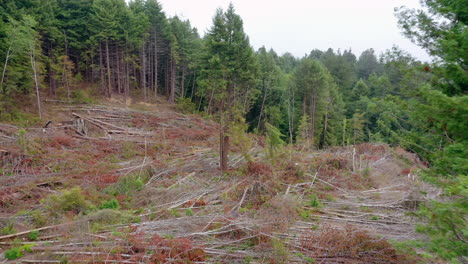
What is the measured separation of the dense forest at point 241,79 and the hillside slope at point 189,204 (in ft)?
4.23

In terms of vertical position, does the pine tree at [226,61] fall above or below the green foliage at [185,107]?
above

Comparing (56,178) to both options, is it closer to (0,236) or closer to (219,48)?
(0,236)

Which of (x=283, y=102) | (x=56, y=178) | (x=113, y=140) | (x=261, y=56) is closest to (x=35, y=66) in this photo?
(x=113, y=140)

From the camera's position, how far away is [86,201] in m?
8.27

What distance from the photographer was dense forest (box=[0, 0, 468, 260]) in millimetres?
3975

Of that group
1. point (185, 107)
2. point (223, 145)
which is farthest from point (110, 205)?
point (185, 107)

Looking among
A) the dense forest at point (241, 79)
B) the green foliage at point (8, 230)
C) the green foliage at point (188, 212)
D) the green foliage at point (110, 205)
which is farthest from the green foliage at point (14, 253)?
the dense forest at point (241, 79)

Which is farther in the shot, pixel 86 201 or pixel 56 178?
pixel 56 178

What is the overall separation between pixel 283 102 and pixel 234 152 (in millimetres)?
19872

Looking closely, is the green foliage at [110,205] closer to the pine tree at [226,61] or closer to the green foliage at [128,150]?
the pine tree at [226,61]

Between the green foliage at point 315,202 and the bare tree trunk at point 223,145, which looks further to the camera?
the bare tree trunk at point 223,145

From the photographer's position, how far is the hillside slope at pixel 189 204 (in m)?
5.69

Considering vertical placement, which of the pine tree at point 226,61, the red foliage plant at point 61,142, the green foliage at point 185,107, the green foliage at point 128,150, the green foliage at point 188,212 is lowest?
the green foliage at point 188,212

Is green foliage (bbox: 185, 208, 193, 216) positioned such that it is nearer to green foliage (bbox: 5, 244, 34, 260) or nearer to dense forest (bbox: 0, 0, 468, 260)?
green foliage (bbox: 5, 244, 34, 260)
